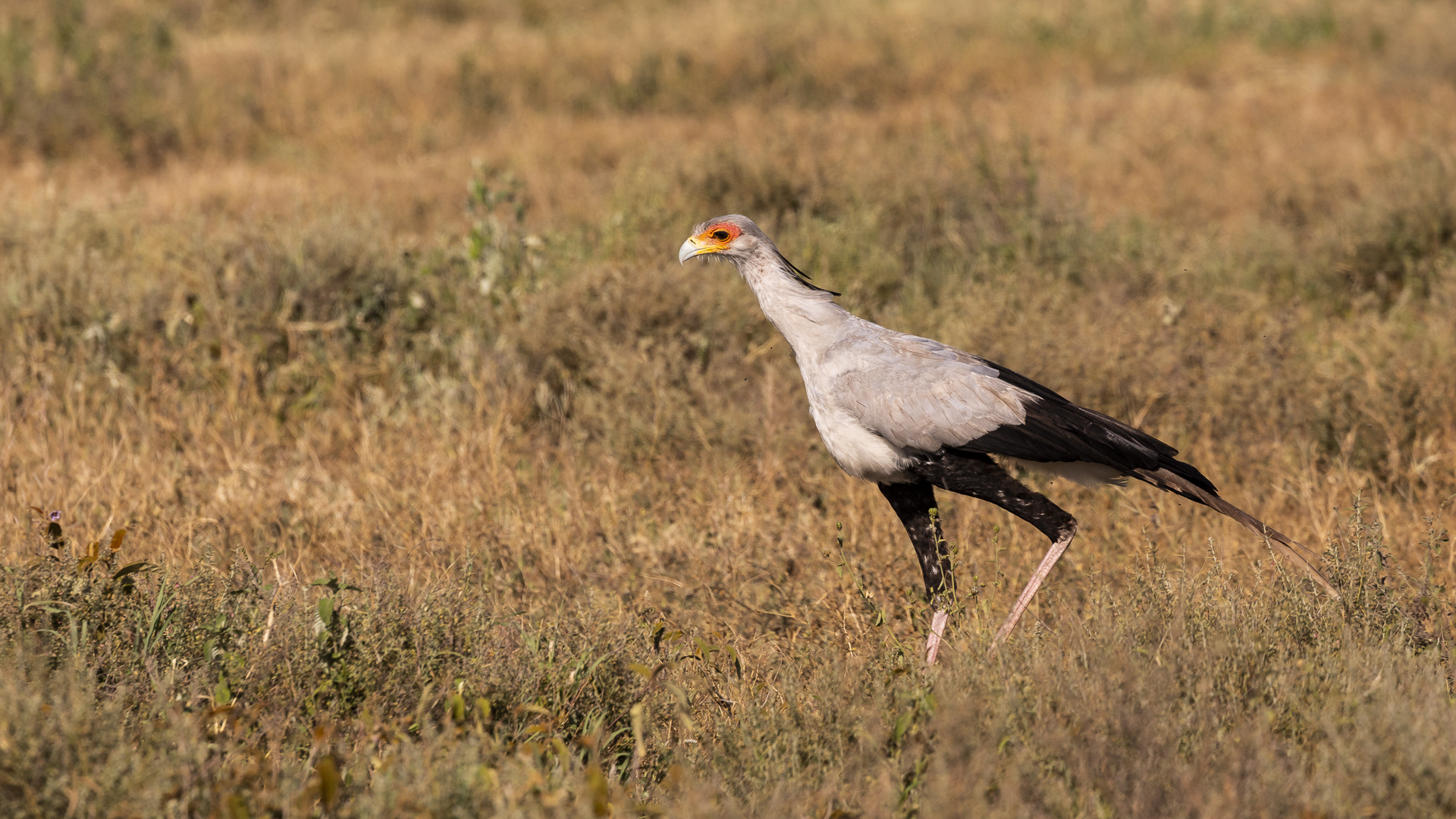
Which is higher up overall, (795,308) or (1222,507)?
(795,308)

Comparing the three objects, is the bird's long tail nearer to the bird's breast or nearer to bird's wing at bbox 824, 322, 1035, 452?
bird's wing at bbox 824, 322, 1035, 452

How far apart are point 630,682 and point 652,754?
298 millimetres

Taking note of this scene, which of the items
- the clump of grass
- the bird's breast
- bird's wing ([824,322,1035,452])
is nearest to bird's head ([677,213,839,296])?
bird's wing ([824,322,1035,452])

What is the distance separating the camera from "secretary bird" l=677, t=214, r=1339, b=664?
3596 mm

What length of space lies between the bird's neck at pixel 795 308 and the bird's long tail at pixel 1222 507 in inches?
43.6

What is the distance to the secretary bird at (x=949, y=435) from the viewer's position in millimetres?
3596

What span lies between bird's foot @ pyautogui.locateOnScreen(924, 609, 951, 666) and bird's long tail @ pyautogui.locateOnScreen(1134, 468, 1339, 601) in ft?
2.54

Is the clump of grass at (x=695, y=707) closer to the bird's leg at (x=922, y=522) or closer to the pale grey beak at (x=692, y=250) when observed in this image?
the bird's leg at (x=922, y=522)

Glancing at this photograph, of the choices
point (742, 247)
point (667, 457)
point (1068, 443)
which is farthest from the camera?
point (667, 457)

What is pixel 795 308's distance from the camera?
153 inches

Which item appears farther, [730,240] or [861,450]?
[730,240]

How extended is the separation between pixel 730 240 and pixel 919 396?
3.04ft

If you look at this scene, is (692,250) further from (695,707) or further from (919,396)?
(695,707)

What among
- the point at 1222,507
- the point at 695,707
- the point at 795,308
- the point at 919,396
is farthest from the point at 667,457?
the point at 1222,507
